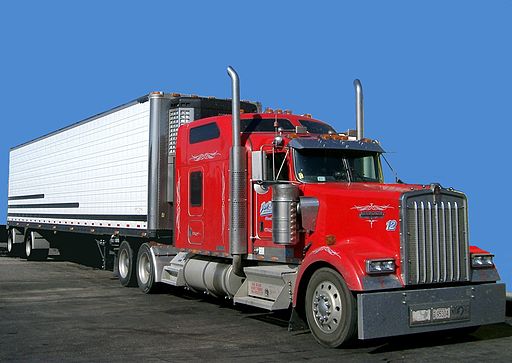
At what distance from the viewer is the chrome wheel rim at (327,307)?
804cm

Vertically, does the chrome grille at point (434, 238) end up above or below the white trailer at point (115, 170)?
below

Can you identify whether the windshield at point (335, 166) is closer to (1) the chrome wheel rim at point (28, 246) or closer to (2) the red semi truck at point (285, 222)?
(2) the red semi truck at point (285, 222)

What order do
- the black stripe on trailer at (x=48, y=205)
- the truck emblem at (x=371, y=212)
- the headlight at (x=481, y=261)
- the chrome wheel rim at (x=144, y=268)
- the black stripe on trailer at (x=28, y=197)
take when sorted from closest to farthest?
the truck emblem at (x=371, y=212) → the headlight at (x=481, y=261) → the chrome wheel rim at (x=144, y=268) → the black stripe on trailer at (x=48, y=205) → the black stripe on trailer at (x=28, y=197)

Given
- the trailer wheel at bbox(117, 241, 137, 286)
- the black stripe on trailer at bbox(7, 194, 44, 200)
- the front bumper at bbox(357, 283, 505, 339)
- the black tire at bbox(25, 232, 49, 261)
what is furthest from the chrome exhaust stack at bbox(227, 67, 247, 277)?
the black tire at bbox(25, 232, 49, 261)

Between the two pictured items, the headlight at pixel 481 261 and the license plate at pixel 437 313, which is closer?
the license plate at pixel 437 313

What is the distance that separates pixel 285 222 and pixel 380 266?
1.76m

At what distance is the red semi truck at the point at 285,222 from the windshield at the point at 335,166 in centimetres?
2

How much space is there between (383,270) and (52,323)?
5.37m

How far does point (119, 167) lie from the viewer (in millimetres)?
15102

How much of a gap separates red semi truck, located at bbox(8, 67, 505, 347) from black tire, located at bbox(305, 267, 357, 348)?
0.05 ft

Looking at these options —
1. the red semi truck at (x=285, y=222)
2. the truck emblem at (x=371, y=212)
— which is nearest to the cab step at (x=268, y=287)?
the red semi truck at (x=285, y=222)

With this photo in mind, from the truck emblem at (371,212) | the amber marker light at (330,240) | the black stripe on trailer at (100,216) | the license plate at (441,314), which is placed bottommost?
the license plate at (441,314)

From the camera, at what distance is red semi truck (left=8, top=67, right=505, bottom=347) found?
26.1ft

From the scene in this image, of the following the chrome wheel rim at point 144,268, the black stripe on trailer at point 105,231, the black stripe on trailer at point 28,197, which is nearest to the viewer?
the black stripe on trailer at point 105,231
